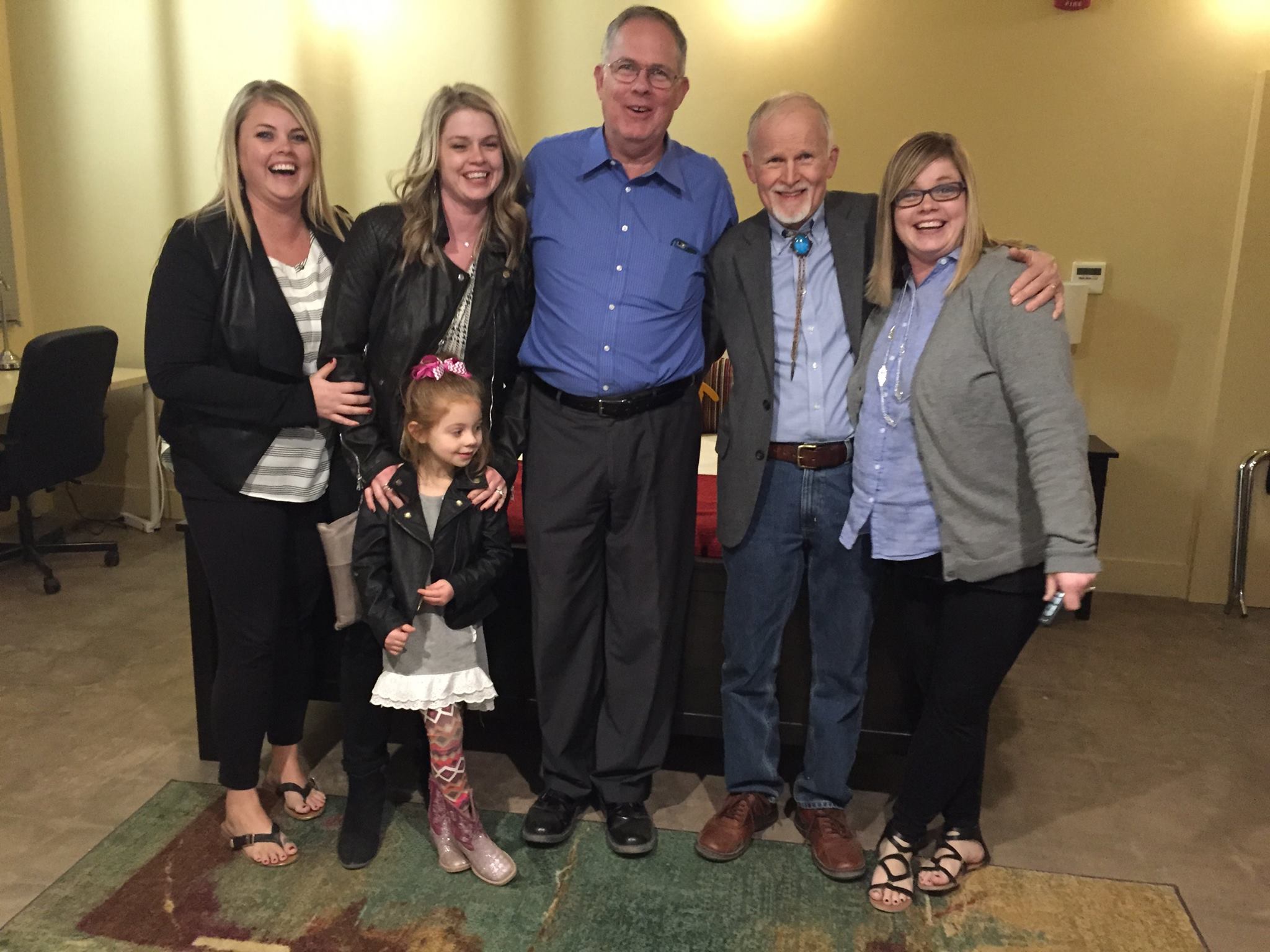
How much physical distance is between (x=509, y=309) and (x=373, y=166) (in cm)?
264

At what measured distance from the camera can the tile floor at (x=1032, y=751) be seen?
2.34 metres

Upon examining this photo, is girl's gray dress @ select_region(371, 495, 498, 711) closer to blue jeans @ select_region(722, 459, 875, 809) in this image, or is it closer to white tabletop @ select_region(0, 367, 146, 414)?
blue jeans @ select_region(722, 459, 875, 809)

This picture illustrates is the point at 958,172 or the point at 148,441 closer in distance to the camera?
the point at 958,172

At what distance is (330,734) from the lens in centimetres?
286

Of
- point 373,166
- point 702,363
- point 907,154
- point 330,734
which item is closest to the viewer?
point 907,154

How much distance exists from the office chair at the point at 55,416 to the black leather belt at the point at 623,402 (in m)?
2.44

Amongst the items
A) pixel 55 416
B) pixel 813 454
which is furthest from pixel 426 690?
pixel 55 416

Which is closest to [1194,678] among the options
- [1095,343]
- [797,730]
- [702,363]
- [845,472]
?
[1095,343]

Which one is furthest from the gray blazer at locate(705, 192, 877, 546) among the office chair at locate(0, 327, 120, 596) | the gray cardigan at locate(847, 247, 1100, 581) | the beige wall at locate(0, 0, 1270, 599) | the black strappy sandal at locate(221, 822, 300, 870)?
the office chair at locate(0, 327, 120, 596)

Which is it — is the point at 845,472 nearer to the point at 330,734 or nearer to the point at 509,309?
the point at 509,309

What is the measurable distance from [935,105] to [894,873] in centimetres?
304

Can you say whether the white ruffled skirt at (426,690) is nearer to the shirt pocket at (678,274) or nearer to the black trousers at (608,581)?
the black trousers at (608,581)

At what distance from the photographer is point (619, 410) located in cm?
214

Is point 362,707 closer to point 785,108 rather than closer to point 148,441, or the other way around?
point 785,108
